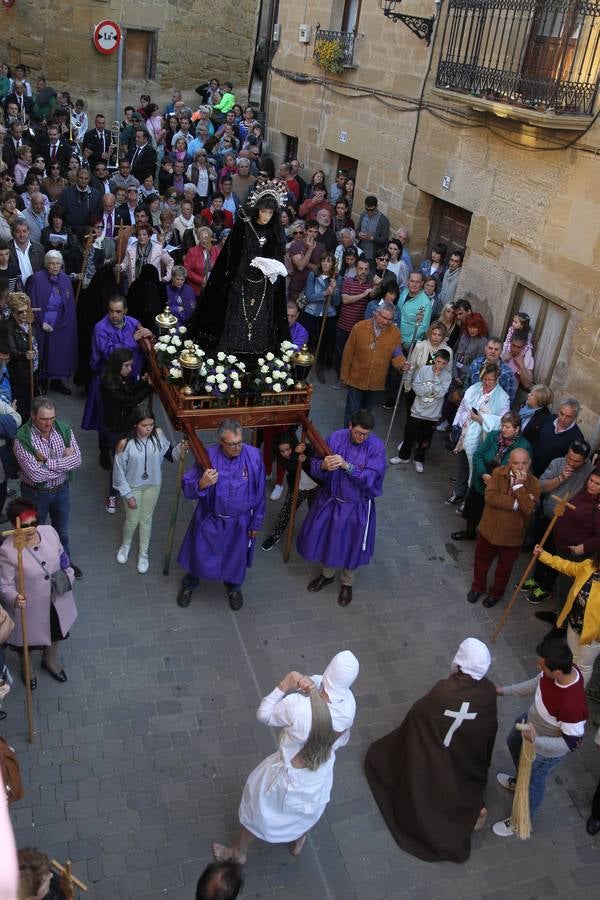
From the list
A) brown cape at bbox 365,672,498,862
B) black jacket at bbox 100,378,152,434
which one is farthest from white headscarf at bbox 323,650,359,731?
black jacket at bbox 100,378,152,434

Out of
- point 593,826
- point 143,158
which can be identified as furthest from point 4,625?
point 143,158

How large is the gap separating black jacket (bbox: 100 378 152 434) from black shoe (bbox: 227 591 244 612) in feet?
6.32

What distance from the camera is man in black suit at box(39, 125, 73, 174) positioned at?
14758 mm

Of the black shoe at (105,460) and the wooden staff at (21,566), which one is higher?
the wooden staff at (21,566)

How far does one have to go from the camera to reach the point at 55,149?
1488 cm

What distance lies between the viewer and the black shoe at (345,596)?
7738 millimetres

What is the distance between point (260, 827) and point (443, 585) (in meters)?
3.85

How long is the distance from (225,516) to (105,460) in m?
2.53

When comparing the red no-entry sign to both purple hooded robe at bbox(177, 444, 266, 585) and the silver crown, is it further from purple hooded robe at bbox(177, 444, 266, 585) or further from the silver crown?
purple hooded robe at bbox(177, 444, 266, 585)

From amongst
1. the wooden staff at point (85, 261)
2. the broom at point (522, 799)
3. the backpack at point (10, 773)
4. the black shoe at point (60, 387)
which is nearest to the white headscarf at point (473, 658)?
the broom at point (522, 799)

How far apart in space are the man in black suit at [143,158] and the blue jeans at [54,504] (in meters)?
10.3

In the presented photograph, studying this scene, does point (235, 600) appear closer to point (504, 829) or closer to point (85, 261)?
point (504, 829)

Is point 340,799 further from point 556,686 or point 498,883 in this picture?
point 556,686

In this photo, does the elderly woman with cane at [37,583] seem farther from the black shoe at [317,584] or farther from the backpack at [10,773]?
the black shoe at [317,584]
